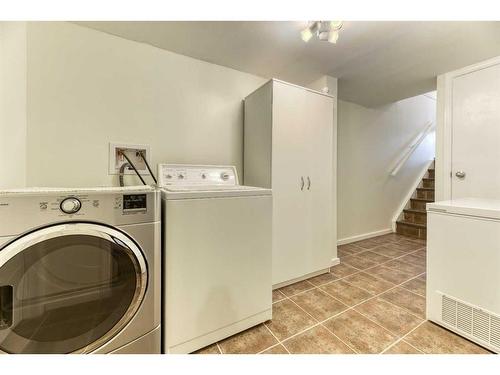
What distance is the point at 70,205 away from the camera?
2.69 feet

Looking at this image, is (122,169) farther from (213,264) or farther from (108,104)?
(213,264)

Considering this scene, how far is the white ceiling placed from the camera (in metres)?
1.47

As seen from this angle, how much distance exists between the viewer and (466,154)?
6.86ft

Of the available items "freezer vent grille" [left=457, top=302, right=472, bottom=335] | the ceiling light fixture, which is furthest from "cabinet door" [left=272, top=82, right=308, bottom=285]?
"freezer vent grille" [left=457, top=302, right=472, bottom=335]

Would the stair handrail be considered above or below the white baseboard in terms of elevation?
above

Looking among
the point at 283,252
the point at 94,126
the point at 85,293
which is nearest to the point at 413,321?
the point at 283,252

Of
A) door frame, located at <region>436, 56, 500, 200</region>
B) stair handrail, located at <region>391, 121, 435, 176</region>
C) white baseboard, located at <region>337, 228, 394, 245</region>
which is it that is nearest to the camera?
door frame, located at <region>436, 56, 500, 200</region>

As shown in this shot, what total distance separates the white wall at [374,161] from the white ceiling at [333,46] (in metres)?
0.87

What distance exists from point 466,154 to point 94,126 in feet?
10.9

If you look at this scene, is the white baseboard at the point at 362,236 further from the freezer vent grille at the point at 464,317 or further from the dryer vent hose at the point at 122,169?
the dryer vent hose at the point at 122,169

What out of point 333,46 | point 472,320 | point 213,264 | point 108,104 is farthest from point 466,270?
point 108,104

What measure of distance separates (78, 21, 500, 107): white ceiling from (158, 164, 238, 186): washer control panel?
3.15 feet

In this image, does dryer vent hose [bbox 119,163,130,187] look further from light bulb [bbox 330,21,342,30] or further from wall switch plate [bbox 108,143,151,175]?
light bulb [bbox 330,21,342,30]
